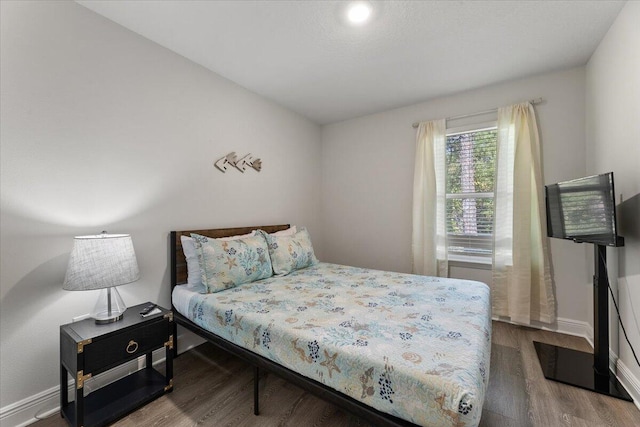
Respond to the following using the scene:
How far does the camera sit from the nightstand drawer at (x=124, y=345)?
1.53 meters

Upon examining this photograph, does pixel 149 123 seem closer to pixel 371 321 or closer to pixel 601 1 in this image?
pixel 371 321

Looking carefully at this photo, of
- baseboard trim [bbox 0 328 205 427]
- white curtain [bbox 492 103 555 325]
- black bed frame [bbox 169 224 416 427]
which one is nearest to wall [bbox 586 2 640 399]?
white curtain [bbox 492 103 555 325]

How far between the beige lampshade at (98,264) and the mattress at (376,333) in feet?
1.87

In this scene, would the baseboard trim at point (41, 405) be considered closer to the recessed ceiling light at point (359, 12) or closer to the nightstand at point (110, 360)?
the nightstand at point (110, 360)

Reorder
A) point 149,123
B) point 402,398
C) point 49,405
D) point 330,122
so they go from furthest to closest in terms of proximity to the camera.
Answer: point 330,122, point 149,123, point 49,405, point 402,398

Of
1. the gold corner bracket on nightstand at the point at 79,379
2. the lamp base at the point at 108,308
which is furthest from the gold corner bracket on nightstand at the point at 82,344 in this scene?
A: the lamp base at the point at 108,308

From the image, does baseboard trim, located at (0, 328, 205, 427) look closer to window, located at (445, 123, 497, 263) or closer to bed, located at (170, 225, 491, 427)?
bed, located at (170, 225, 491, 427)

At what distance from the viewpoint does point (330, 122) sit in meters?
4.24

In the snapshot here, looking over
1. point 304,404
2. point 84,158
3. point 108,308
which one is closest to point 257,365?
point 304,404

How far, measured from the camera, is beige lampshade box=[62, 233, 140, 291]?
1.57 m

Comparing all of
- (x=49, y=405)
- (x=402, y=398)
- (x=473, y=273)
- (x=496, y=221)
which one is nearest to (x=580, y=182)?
(x=496, y=221)

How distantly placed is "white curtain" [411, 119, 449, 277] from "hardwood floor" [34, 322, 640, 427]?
1.25m

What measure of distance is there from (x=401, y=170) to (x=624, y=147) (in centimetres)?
199

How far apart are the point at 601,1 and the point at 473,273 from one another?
8.18 feet
